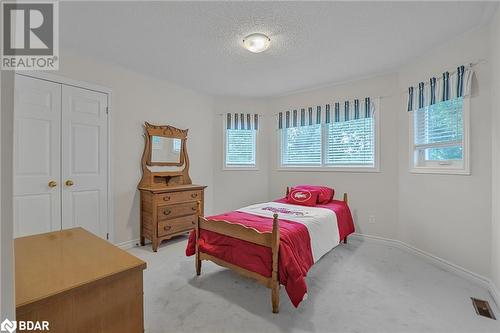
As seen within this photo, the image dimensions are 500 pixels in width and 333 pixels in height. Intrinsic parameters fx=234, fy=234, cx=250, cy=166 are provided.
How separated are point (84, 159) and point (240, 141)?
2678mm

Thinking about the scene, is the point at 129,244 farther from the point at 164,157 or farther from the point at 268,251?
the point at 268,251

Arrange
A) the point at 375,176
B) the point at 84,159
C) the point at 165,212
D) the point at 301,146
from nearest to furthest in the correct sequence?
the point at 84,159
the point at 165,212
the point at 375,176
the point at 301,146

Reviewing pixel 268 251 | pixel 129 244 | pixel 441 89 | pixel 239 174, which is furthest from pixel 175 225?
pixel 441 89

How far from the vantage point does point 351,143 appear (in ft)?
12.7

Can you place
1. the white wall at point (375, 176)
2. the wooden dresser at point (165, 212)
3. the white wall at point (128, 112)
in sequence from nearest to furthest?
1. the white wall at point (128, 112)
2. the wooden dresser at point (165, 212)
3. the white wall at point (375, 176)

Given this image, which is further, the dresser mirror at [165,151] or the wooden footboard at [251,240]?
the dresser mirror at [165,151]

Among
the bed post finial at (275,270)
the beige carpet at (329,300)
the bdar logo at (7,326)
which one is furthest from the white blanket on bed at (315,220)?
the bdar logo at (7,326)

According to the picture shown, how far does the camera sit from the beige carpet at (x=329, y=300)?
177 centimetres

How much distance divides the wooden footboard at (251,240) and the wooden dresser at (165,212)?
0.77 meters

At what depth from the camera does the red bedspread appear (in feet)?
6.18

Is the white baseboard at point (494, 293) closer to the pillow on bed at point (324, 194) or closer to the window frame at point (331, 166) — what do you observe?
the window frame at point (331, 166)

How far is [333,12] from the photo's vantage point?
82.1 inches

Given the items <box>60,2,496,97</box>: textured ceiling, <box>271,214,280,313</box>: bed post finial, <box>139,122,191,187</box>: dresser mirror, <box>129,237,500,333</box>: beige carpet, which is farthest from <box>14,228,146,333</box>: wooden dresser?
<box>139,122,191,187</box>: dresser mirror

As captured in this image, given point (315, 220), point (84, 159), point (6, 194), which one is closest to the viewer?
point (6, 194)
